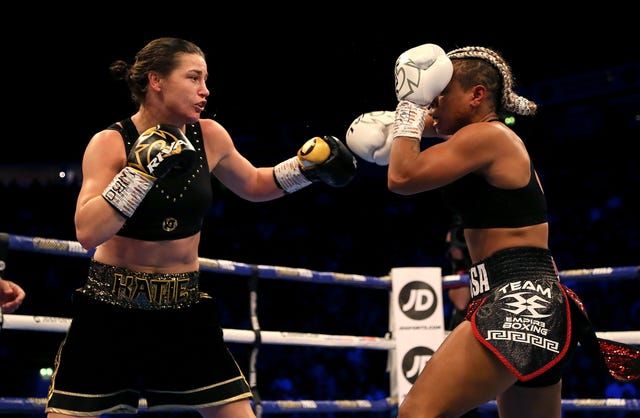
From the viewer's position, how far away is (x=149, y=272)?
88.4 inches

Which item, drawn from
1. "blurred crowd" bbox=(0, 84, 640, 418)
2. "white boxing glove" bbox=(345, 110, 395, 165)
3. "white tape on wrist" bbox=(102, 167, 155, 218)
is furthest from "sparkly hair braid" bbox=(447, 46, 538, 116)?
"blurred crowd" bbox=(0, 84, 640, 418)

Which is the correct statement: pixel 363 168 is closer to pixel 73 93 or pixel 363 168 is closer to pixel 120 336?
pixel 73 93

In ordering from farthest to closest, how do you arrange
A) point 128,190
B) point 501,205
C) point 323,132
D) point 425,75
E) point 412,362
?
point 323,132 → point 412,362 → point 425,75 → point 501,205 → point 128,190

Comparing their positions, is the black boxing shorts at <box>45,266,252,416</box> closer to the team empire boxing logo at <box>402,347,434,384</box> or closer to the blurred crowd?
the team empire boxing logo at <box>402,347,434,384</box>

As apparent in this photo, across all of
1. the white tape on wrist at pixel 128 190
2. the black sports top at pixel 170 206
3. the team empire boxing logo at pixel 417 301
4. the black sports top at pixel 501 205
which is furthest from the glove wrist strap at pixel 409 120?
the team empire boxing logo at pixel 417 301

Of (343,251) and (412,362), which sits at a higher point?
(343,251)

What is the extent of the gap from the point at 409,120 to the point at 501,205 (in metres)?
0.36

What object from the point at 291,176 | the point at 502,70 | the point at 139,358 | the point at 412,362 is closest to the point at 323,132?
the point at 412,362

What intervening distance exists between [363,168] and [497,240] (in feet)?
29.3

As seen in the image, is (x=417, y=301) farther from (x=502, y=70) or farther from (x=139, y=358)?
(x=139, y=358)

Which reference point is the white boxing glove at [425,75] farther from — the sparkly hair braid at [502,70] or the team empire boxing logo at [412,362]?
the team empire boxing logo at [412,362]

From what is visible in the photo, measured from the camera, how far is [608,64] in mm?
9586

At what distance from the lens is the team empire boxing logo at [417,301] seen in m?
3.73

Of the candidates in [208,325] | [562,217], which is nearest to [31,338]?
[562,217]
